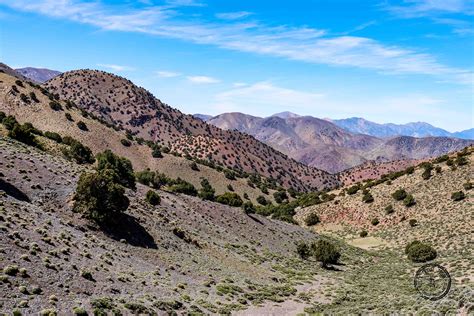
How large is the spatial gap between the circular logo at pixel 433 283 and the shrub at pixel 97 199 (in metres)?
30.2

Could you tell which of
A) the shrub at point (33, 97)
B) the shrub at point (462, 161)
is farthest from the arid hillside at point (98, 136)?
the shrub at point (462, 161)

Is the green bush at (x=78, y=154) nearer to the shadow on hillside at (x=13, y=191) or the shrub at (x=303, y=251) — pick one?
the shadow on hillside at (x=13, y=191)

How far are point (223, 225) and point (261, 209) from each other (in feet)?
136

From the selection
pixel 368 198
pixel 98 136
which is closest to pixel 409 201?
pixel 368 198

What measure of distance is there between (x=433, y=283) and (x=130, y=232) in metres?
30.1

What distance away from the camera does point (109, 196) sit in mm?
41750

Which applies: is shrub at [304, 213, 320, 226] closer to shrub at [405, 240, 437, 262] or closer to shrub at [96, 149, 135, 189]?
shrub at [405, 240, 437, 262]

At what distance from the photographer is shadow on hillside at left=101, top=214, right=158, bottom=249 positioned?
40.9 m

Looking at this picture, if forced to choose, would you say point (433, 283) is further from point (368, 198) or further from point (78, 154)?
point (78, 154)

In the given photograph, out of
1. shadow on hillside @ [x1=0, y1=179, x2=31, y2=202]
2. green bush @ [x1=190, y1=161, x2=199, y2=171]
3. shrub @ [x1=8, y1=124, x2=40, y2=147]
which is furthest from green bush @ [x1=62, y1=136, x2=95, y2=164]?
green bush @ [x1=190, y1=161, x2=199, y2=171]

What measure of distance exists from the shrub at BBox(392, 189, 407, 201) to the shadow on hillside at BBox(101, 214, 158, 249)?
59116 mm

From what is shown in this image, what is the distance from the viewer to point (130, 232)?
4272cm

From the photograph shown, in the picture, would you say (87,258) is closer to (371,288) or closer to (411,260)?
(371,288)

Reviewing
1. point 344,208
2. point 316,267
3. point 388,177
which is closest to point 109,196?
point 316,267
